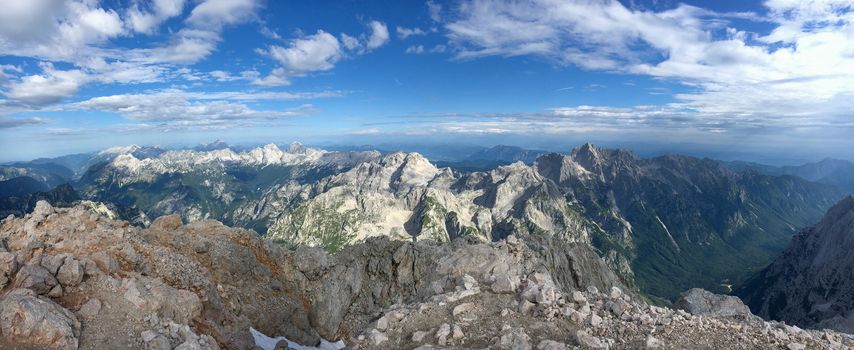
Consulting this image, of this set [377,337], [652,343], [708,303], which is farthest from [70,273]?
[708,303]

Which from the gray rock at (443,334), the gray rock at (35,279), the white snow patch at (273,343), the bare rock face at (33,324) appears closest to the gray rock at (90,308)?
the bare rock face at (33,324)

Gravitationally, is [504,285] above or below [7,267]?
below

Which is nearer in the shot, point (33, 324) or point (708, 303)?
point (33, 324)

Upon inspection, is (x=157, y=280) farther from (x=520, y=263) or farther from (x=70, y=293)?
(x=520, y=263)

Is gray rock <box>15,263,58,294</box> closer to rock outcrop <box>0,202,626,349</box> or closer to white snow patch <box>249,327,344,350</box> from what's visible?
rock outcrop <box>0,202,626,349</box>

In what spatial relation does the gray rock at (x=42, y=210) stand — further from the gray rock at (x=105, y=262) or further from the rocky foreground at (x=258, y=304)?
the gray rock at (x=105, y=262)

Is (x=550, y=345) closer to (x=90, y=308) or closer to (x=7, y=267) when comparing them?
(x=90, y=308)
